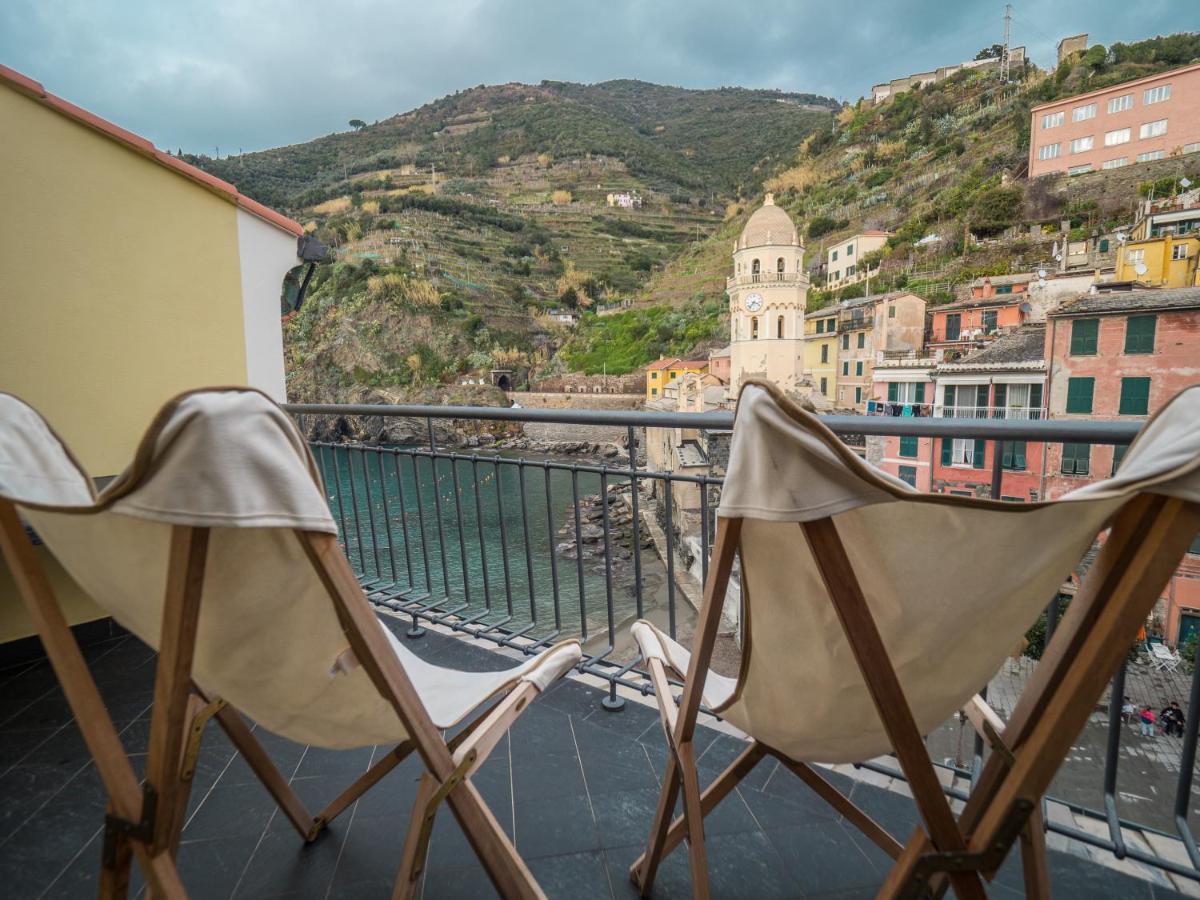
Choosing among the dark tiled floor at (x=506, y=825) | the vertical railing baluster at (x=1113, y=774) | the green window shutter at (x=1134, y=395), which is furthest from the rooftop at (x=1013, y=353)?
the dark tiled floor at (x=506, y=825)

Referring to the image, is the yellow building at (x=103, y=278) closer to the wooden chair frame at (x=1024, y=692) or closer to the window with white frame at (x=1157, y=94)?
the wooden chair frame at (x=1024, y=692)

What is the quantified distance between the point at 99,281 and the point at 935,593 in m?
3.72

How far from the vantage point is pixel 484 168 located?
245ft

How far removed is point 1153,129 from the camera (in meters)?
33.8

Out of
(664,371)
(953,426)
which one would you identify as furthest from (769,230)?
(953,426)

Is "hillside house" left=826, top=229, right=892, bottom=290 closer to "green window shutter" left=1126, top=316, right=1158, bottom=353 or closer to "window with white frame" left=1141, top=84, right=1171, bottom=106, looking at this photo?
"window with white frame" left=1141, top=84, right=1171, bottom=106

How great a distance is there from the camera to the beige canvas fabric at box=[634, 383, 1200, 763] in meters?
0.70

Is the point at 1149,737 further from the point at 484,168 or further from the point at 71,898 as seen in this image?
the point at 484,168

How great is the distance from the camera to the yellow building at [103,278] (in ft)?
8.85

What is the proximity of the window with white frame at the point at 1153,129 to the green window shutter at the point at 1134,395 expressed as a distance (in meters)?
29.9

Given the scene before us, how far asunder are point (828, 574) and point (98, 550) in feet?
3.46

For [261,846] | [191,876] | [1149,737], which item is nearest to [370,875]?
[261,846]

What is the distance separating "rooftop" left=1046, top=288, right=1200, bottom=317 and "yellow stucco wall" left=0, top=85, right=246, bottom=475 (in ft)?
59.9

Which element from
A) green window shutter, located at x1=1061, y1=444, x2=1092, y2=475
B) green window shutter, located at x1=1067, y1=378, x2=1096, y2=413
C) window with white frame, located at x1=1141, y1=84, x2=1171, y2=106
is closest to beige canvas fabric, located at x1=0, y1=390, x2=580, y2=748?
green window shutter, located at x1=1061, y1=444, x2=1092, y2=475
